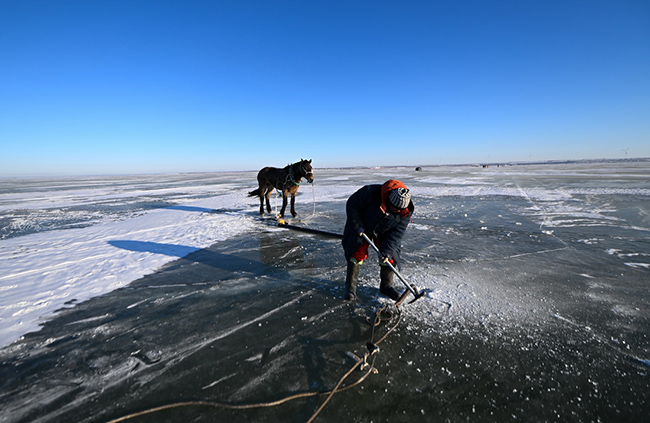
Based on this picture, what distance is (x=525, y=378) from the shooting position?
2.28m

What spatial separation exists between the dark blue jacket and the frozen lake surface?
2.65ft

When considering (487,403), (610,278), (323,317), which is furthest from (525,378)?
(610,278)

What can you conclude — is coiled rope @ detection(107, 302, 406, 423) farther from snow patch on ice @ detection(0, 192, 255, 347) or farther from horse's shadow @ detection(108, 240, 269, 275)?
horse's shadow @ detection(108, 240, 269, 275)

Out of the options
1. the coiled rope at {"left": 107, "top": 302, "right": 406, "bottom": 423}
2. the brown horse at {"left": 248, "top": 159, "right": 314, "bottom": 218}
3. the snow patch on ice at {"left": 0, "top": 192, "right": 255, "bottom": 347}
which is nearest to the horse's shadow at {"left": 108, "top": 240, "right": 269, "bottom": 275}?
the snow patch on ice at {"left": 0, "top": 192, "right": 255, "bottom": 347}

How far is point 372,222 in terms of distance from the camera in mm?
3480

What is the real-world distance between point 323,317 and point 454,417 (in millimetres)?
1617

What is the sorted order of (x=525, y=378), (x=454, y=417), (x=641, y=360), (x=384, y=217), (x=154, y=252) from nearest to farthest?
(x=454, y=417)
(x=525, y=378)
(x=641, y=360)
(x=384, y=217)
(x=154, y=252)

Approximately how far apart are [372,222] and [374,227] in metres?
0.08

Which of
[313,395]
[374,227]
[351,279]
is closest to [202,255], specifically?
[351,279]

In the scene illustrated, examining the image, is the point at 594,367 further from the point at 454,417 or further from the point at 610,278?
the point at 610,278

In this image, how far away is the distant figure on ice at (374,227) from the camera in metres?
3.38

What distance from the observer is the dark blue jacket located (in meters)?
3.42

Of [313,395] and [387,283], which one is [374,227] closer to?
[387,283]

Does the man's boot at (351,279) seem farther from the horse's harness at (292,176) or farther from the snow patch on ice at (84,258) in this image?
the horse's harness at (292,176)
